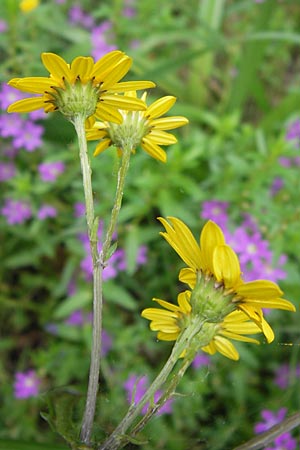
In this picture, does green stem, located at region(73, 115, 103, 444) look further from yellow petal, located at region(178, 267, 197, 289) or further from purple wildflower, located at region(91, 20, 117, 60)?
purple wildflower, located at region(91, 20, 117, 60)

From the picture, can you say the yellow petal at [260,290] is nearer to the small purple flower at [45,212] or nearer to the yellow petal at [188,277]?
the yellow petal at [188,277]

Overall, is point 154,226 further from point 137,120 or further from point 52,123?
point 137,120

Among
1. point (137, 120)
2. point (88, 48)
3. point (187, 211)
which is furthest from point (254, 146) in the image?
point (137, 120)

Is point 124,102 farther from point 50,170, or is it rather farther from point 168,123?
point 50,170

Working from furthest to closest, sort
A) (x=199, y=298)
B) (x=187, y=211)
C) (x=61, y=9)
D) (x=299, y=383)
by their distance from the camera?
(x=61, y=9), (x=187, y=211), (x=299, y=383), (x=199, y=298)

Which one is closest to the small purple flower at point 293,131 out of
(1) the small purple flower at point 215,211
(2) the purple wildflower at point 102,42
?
(1) the small purple flower at point 215,211

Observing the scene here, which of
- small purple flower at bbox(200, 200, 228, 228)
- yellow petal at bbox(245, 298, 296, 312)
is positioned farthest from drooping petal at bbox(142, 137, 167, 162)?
small purple flower at bbox(200, 200, 228, 228)
